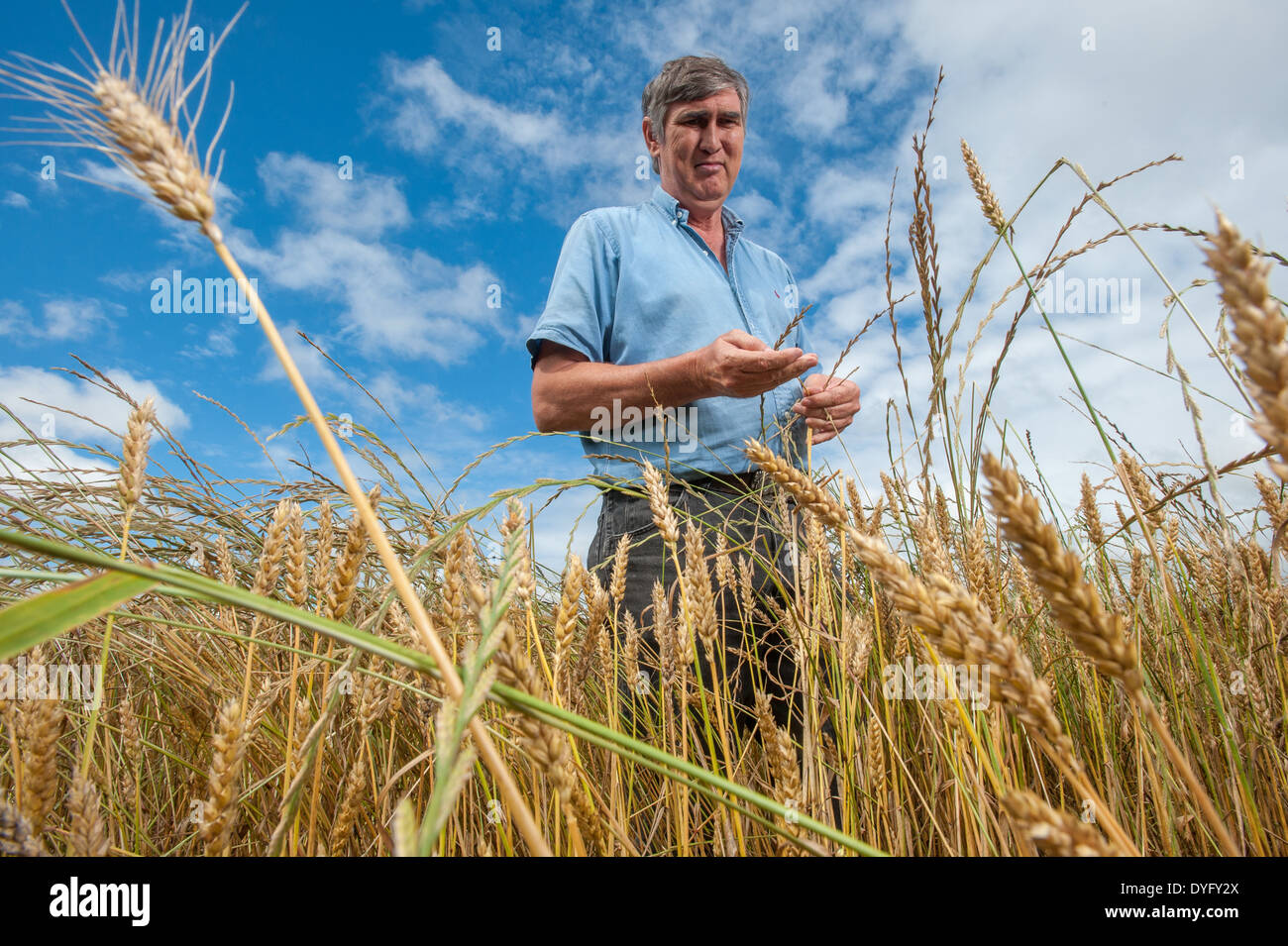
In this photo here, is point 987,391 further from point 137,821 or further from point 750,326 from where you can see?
point 750,326

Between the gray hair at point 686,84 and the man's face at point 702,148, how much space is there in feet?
0.12

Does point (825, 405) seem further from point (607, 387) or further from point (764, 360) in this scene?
point (607, 387)

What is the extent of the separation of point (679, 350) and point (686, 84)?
4.34ft

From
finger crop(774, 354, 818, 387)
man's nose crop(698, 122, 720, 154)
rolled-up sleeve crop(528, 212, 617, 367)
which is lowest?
finger crop(774, 354, 818, 387)

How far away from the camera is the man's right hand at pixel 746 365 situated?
2.15 meters

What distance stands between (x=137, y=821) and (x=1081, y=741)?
1.72 meters

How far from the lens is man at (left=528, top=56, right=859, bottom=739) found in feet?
8.45

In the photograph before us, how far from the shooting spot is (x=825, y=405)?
216cm

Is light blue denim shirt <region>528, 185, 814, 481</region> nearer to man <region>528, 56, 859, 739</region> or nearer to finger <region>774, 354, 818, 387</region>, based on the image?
man <region>528, 56, 859, 739</region>

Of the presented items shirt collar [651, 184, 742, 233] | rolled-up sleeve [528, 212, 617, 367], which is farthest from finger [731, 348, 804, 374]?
shirt collar [651, 184, 742, 233]

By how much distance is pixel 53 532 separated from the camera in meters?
2.17

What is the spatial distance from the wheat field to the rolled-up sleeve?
1.08m

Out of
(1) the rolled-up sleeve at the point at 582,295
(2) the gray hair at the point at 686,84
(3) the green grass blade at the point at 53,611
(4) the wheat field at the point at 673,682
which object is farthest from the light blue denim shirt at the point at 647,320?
(3) the green grass blade at the point at 53,611
